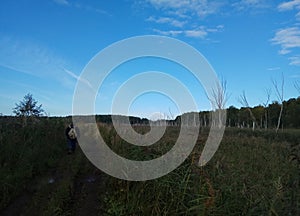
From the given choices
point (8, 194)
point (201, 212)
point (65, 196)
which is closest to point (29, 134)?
point (8, 194)

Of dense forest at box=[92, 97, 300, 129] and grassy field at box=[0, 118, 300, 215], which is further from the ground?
dense forest at box=[92, 97, 300, 129]

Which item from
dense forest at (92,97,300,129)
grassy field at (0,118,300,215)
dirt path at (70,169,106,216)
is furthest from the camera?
dense forest at (92,97,300,129)

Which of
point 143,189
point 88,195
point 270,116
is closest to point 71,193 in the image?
point 88,195

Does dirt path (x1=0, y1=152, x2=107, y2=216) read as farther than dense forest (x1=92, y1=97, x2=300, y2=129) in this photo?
No

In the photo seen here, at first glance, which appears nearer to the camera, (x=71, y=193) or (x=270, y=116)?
(x=71, y=193)

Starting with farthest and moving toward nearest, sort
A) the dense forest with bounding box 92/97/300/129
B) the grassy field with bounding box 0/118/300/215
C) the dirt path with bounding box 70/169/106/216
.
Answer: the dense forest with bounding box 92/97/300/129, the dirt path with bounding box 70/169/106/216, the grassy field with bounding box 0/118/300/215

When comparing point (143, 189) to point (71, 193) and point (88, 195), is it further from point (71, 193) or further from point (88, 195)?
point (71, 193)

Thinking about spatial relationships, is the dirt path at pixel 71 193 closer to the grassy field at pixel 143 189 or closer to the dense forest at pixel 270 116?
the grassy field at pixel 143 189

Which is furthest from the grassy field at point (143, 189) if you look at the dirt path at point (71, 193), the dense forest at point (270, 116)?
the dense forest at point (270, 116)

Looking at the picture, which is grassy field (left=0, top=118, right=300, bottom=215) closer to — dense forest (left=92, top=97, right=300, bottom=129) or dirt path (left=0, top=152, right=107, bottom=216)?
dirt path (left=0, top=152, right=107, bottom=216)

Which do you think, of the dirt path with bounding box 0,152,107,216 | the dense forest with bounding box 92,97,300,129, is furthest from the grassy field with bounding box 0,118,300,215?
the dense forest with bounding box 92,97,300,129

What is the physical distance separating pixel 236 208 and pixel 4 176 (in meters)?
5.87

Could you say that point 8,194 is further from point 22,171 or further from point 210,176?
point 210,176

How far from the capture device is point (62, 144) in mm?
14906
